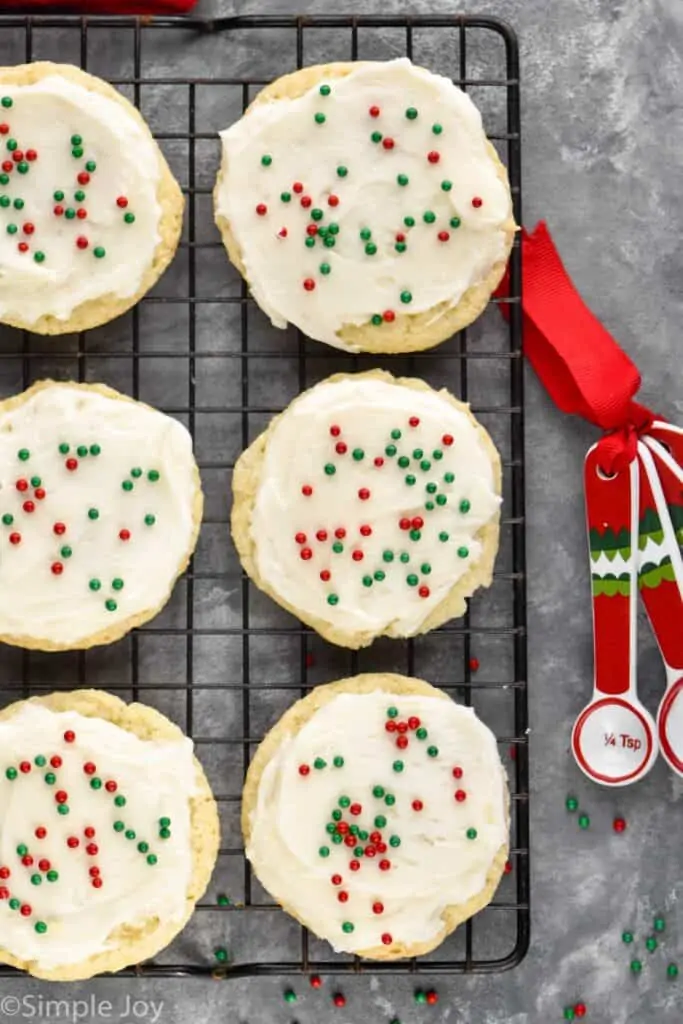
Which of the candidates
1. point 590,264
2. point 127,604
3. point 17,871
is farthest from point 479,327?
point 17,871

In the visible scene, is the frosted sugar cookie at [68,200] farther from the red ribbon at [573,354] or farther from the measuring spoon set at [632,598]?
the measuring spoon set at [632,598]

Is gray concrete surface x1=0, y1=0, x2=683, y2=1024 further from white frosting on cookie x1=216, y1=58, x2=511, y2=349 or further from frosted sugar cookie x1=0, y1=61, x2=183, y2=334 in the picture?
frosted sugar cookie x1=0, y1=61, x2=183, y2=334

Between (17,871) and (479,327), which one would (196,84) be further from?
(17,871)

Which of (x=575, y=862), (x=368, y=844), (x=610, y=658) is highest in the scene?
(x=610, y=658)

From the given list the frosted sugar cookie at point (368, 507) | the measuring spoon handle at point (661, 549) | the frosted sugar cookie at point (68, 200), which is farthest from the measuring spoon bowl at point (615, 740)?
the frosted sugar cookie at point (68, 200)

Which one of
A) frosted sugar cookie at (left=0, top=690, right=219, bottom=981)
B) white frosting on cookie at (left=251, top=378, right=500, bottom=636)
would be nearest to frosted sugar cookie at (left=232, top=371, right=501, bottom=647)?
white frosting on cookie at (left=251, top=378, right=500, bottom=636)

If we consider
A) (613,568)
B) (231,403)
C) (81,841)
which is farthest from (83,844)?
(613,568)
